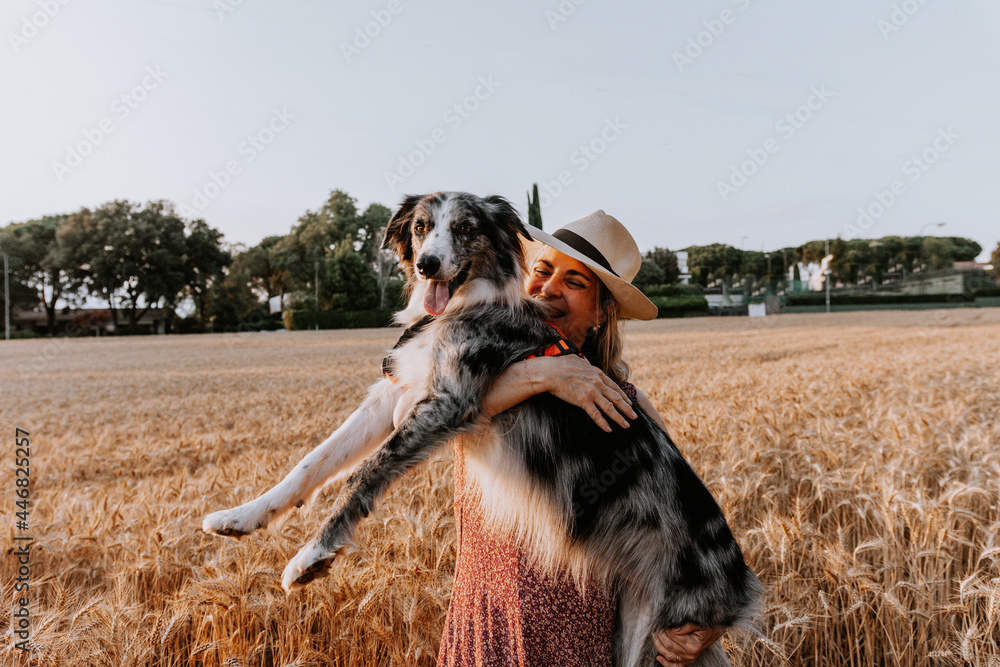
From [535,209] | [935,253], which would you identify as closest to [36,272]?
[535,209]

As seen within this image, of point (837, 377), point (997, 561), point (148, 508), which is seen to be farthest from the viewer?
point (837, 377)

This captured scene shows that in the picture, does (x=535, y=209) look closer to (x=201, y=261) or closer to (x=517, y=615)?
(x=517, y=615)

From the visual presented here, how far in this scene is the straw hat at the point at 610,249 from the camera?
8.55ft

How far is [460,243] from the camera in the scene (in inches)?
112

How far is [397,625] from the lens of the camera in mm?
2873

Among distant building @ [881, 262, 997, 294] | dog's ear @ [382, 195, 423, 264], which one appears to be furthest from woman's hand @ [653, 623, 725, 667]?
distant building @ [881, 262, 997, 294]

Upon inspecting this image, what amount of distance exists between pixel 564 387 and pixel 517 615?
0.85 meters

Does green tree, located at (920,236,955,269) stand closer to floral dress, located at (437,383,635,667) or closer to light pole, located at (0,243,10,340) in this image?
floral dress, located at (437,383,635,667)

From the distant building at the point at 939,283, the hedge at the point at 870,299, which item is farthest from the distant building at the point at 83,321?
the distant building at the point at 939,283

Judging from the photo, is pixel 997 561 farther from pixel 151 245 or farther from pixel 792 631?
pixel 151 245

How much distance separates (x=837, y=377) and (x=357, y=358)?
15.1 metres

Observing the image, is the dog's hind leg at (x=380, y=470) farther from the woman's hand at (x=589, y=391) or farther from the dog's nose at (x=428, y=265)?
the dog's nose at (x=428, y=265)

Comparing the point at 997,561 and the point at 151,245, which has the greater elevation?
the point at 151,245

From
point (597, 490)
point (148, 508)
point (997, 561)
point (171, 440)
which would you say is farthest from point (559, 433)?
point (171, 440)
